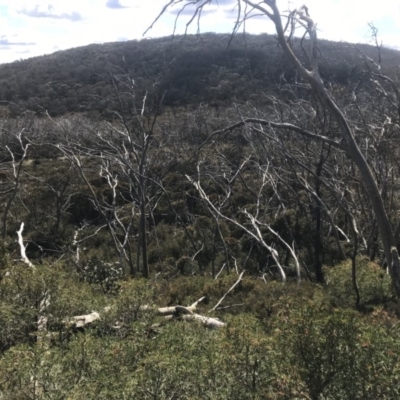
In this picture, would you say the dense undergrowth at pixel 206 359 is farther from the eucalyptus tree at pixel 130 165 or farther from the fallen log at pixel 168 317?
the eucalyptus tree at pixel 130 165

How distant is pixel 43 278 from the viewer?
589 cm

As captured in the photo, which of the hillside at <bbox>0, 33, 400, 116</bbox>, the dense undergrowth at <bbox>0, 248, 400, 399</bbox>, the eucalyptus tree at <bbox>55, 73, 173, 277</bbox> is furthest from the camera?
the hillside at <bbox>0, 33, 400, 116</bbox>

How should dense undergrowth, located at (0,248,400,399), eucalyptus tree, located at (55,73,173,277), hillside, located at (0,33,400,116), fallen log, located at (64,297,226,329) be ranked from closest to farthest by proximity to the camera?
dense undergrowth, located at (0,248,400,399) → fallen log, located at (64,297,226,329) → eucalyptus tree, located at (55,73,173,277) → hillside, located at (0,33,400,116)

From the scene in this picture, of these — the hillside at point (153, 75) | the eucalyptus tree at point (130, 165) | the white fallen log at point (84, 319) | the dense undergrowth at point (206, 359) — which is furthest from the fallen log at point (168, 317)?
the hillside at point (153, 75)

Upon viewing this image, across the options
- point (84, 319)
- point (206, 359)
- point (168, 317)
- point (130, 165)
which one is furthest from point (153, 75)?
point (206, 359)

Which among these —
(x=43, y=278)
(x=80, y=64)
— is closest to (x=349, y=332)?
(x=43, y=278)

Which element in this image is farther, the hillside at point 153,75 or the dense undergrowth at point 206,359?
the hillside at point 153,75

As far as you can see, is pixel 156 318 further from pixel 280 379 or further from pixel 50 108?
pixel 50 108

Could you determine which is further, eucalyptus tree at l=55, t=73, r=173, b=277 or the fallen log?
eucalyptus tree at l=55, t=73, r=173, b=277

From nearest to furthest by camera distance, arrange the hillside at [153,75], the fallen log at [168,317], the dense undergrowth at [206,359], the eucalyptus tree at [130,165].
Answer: the dense undergrowth at [206,359] → the fallen log at [168,317] → the eucalyptus tree at [130,165] → the hillside at [153,75]

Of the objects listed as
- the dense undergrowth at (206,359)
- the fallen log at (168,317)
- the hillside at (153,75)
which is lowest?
the fallen log at (168,317)

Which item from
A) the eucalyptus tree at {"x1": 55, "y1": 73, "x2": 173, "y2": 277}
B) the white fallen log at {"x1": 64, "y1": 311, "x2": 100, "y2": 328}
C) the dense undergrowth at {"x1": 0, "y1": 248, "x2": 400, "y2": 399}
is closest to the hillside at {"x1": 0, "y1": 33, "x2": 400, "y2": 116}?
the eucalyptus tree at {"x1": 55, "y1": 73, "x2": 173, "y2": 277}

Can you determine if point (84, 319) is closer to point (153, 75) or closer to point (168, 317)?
point (168, 317)

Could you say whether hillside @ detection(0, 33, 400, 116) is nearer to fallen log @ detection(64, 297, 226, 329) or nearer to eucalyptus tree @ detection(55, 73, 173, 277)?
eucalyptus tree @ detection(55, 73, 173, 277)
